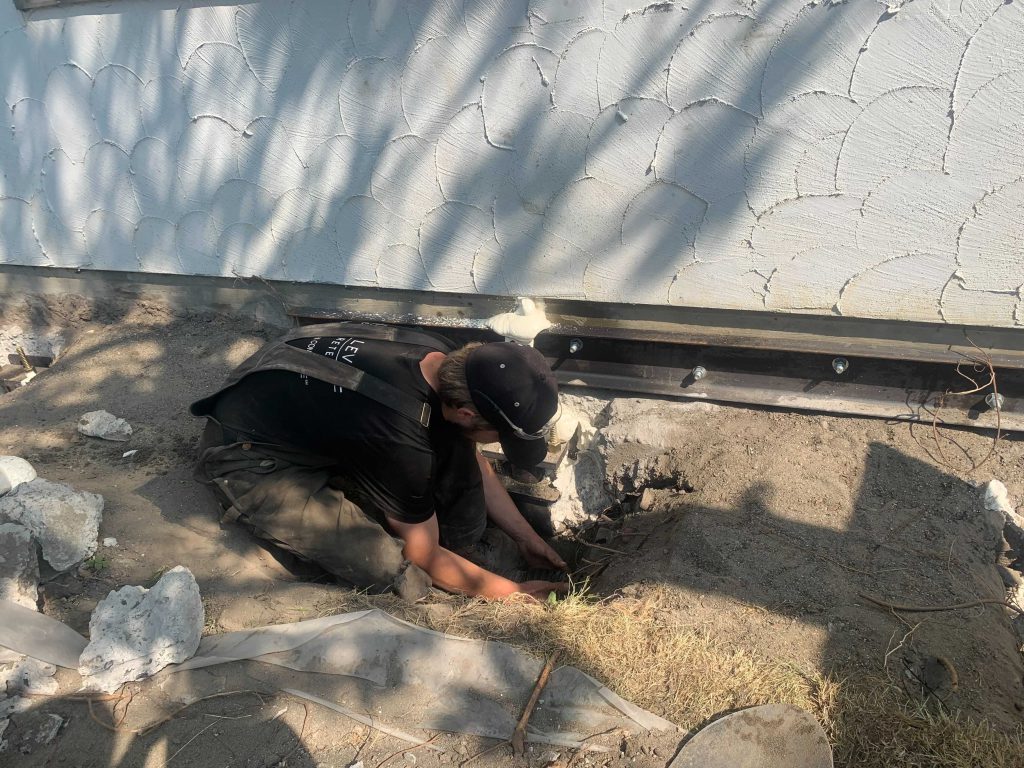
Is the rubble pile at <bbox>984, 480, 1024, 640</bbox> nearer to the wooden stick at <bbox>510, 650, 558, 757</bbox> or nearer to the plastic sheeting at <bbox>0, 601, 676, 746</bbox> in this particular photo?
the plastic sheeting at <bbox>0, 601, 676, 746</bbox>

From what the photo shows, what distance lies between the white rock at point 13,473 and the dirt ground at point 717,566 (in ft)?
0.92

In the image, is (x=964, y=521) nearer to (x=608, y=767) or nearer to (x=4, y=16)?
(x=608, y=767)

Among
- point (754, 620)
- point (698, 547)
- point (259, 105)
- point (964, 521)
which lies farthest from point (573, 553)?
point (259, 105)

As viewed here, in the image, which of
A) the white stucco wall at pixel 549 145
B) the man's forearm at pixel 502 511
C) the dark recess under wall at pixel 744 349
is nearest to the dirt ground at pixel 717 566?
the dark recess under wall at pixel 744 349

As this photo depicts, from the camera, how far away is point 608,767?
1770mm

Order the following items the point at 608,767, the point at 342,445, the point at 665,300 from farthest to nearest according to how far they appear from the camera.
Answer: the point at 665,300 → the point at 342,445 → the point at 608,767

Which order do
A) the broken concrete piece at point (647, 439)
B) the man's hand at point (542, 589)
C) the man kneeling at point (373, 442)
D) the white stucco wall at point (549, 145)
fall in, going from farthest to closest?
the broken concrete piece at point (647, 439) < the man's hand at point (542, 589) < the white stucco wall at point (549, 145) < the man kneeling at point (373, 442)

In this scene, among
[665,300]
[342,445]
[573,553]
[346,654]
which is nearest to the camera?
[346,654]

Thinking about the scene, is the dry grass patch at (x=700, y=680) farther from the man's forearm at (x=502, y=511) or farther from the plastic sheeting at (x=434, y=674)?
the man's forearm at (x=502, y=511)

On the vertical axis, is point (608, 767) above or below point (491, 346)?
below

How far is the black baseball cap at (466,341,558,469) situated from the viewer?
2164 millimetres

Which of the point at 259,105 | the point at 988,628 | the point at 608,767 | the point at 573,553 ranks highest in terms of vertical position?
the point at 259,105

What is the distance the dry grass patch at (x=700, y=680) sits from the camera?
5.95ft

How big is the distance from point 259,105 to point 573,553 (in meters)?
Result: 2.93
